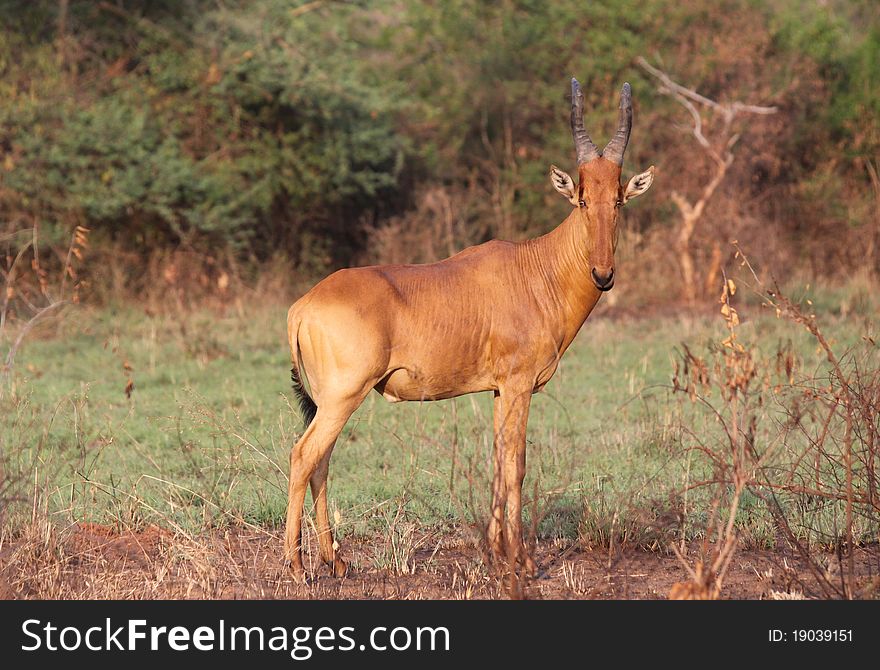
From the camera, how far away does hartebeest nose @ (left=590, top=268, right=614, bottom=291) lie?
6.16 metres

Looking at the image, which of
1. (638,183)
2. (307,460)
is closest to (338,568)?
(307,460)

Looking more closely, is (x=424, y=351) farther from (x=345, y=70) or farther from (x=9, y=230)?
(x=345, y=70)

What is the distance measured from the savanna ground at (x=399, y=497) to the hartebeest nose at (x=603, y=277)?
0.66 metres

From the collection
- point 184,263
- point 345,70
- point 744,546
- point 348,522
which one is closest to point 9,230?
point 184,263

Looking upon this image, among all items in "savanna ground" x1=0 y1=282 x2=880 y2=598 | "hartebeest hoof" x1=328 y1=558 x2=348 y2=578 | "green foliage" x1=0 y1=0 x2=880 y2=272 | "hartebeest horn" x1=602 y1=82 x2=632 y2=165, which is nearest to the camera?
"savanna ground" x1=0 y1=282 x2=880 y2=598

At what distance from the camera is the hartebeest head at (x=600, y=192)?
6.20 meters

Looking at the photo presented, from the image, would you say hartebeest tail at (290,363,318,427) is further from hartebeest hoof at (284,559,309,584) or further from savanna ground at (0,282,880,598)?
hartebeest hoof at (284,559,309,584)

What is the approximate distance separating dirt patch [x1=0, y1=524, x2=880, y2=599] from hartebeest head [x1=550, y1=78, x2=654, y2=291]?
1505 millimetres

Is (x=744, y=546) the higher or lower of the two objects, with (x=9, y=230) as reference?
lower

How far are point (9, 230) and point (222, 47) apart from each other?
4383mm

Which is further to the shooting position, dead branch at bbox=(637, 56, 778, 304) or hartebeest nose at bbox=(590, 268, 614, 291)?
dead branch at bbox=(637, 56, 778, 304)

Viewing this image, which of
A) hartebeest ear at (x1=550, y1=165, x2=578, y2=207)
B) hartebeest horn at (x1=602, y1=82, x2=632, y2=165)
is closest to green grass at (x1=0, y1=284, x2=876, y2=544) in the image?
hartebeest ear at (x1=550, y1=165, x2=578, y2=207)

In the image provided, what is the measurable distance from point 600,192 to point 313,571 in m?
2.44

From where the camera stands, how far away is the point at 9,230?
16.7 meters
